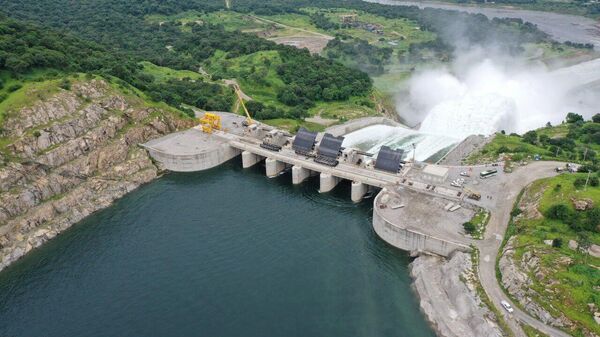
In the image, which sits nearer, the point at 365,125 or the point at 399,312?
the point at 399,312

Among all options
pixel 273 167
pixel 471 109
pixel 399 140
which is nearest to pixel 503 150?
pixel 399 140

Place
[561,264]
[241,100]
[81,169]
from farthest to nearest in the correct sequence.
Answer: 1. [241,100]
2. [81,169]
3. [561,264]

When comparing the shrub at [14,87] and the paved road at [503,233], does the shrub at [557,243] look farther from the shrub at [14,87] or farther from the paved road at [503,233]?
the shrub at [14,87]

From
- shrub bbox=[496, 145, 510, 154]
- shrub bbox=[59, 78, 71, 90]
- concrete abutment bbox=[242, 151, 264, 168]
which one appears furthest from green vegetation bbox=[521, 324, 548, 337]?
Answer: shrub bbox=[59, 78, 71, 90]

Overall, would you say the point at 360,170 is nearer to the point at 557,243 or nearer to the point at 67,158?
the point at 557,243

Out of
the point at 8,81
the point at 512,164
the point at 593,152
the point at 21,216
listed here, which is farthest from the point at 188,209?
the point at 593,152

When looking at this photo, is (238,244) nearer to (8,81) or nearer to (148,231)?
(148,231)
